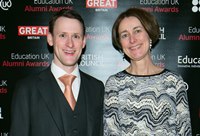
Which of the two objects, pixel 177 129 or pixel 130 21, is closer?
pixel 177 129

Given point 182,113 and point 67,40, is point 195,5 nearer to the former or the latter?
point 182,113

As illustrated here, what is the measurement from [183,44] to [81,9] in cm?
130

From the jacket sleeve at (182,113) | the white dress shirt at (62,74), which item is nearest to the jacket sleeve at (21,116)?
the white dress shirt at (62,74)

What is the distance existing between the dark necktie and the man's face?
0.28 ft

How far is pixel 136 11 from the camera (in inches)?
85.9

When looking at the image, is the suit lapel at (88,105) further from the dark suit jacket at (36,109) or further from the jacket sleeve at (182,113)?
the jacket sleeve at (182,113)

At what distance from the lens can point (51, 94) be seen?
200 centimetres

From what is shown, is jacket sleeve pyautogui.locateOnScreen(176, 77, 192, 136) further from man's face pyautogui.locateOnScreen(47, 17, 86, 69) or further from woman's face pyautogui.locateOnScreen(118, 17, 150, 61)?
man's face pyautogui.locateOnScreen(47, 17, 86, 69)

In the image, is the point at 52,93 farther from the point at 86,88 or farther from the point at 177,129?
the point at 177,129

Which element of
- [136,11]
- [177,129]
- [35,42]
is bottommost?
[177,129]

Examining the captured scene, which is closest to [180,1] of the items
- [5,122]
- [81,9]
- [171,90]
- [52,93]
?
[81,9]

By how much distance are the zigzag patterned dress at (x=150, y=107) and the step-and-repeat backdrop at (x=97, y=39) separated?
4.14 ft

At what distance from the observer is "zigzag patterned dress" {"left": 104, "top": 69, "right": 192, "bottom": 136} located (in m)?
2.01

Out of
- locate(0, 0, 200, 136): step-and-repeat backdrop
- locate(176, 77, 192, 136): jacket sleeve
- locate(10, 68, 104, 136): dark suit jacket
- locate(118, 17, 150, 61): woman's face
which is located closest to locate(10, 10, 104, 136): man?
locate(10, 68, 104, 136): dark suit jacket
